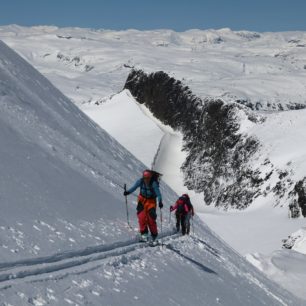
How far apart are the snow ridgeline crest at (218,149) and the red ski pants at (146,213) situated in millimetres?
38606

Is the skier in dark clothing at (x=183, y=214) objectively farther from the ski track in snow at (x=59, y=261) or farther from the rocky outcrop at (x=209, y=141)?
the rocky outcrop at (x=209, y=141)

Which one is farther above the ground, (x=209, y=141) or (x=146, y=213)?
(x=209, y=141)

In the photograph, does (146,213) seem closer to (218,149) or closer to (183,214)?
(183,214)

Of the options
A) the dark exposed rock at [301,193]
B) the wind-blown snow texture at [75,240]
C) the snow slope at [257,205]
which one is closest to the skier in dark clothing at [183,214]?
the wind-blown snow texture at [75,240]

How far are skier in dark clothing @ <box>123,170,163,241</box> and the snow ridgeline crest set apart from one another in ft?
127

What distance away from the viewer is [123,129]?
8181cm

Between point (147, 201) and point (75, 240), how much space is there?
9.62 feet

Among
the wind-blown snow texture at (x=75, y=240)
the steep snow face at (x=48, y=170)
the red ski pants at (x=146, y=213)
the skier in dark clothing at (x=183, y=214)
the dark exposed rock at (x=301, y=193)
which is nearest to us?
the wind-blown snow texture at (x=75, y=240)

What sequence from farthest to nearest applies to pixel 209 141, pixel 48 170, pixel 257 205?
pixel 209 141 → pixel 257 205 → pixel 48 170

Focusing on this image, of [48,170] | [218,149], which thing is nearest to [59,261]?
[48,170]

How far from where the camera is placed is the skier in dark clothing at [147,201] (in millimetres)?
13156

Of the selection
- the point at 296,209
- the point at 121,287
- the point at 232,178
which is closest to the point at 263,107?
the point at 232,178

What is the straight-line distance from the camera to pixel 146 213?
13.4 meters

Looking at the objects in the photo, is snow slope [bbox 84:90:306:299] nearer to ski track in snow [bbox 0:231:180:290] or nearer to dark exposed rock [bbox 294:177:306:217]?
dark exposed rock [bbox 294:177:306:217]
